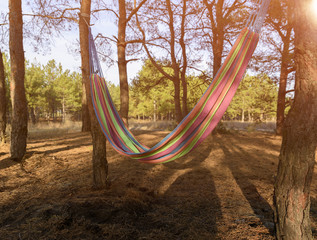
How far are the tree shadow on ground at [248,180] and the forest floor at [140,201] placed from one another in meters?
0.01

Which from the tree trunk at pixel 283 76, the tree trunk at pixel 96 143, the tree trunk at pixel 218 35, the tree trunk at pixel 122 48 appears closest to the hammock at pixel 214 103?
the tree trunk at pixel 96 143

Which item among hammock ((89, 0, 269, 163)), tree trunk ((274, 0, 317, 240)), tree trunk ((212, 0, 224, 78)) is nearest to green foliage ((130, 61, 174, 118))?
tree trunk ((212, 0, 224, 78))

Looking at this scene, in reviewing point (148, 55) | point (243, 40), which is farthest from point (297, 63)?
point (148, 55)

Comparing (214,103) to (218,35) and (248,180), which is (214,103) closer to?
(248,180)

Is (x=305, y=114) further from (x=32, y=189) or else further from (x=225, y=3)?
(x=225, y=3)

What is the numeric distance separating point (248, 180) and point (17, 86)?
4.79 meters

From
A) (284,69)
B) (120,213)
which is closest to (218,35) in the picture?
(284,69)

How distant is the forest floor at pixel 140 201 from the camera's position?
6.26ft

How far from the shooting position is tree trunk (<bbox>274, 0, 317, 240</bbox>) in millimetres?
1549

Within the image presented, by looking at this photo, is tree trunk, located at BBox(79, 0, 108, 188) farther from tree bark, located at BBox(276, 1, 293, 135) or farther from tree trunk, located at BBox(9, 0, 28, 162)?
tree bark, located at BBox(276, 1, 293, 135)

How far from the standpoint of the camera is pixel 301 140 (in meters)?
1.56

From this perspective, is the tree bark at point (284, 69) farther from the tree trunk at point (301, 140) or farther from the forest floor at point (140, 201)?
the tree trunk at point (301, 140)

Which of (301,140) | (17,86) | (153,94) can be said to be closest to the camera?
(301,140)

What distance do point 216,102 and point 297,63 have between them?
669mm
